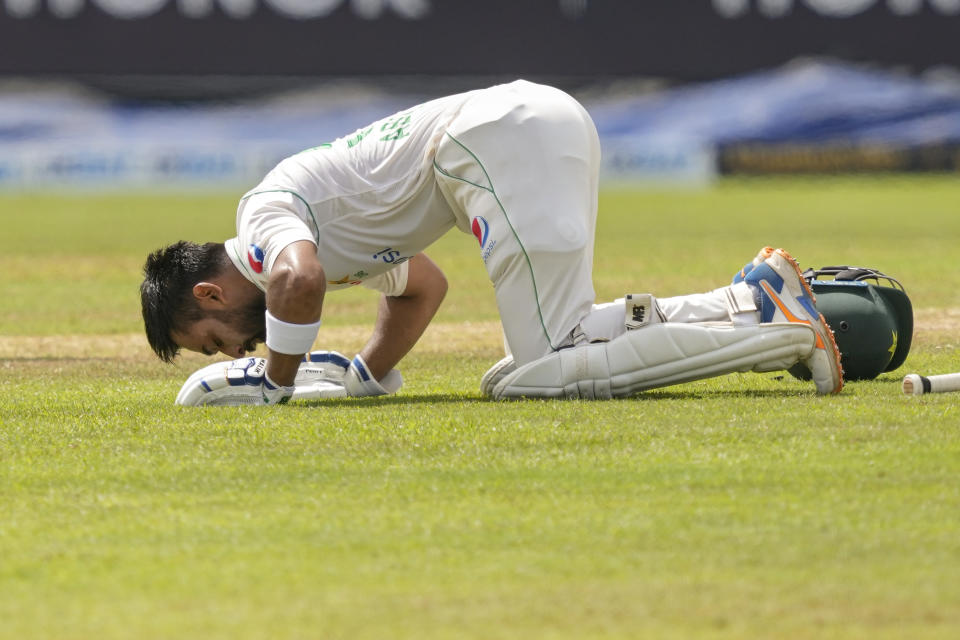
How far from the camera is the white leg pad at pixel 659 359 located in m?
4.91

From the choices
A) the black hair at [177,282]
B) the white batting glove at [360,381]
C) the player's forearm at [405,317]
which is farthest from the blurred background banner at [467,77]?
the black hair at [177,282]

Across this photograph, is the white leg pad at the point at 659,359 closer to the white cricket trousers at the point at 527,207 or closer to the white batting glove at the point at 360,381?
the white cricket trousers at the point at 527,207

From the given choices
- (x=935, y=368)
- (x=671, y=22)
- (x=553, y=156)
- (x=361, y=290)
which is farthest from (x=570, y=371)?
(x=671, y=22)

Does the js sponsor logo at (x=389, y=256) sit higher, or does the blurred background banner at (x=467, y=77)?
the blurred background banner at (x=467, y=77)

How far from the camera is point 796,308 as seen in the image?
4949 mm

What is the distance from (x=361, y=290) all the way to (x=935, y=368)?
6.59 meters

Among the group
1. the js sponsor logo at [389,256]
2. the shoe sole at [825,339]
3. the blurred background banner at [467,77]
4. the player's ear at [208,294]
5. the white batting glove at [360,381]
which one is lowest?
the white batting glove at [360,381]

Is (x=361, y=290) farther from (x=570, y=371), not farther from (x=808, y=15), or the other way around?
(x=808, y=15)

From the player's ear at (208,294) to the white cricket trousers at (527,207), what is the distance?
88 cm

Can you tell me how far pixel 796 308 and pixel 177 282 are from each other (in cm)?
215

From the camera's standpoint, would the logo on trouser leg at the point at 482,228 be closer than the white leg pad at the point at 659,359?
No

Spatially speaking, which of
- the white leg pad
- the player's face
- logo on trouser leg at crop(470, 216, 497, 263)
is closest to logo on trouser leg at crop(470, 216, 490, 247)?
logo on trouser leg at crop(470, 216, 497, 263)

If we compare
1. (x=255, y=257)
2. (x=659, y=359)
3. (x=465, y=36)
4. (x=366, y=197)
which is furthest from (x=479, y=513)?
(x=465, y=36)

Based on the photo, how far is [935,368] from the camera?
242 inches
